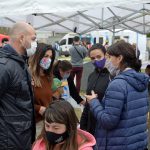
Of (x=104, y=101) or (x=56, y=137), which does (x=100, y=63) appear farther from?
(x=56, y=137)

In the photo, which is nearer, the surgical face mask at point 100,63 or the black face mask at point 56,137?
the black face mask at point 56,137

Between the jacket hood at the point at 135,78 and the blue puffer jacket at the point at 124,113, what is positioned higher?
the jacket hood at the point at 135,78

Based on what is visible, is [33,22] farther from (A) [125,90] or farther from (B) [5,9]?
(A) [125,90]

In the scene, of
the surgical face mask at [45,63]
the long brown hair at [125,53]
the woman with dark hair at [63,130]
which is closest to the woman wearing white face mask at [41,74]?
the surgical face mask at [45,63]

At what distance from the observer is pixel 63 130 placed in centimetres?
238

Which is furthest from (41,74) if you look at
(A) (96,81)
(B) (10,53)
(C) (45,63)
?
(B) (10,53)

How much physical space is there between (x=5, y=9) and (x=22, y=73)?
1.44 metres

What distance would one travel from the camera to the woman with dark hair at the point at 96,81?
154 inches

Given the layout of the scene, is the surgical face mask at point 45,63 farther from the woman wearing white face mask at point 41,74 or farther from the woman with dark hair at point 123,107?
the woman with dark hair at point 123,107

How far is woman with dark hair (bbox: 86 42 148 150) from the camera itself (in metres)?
3.08

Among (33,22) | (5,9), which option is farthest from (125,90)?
(33,22)

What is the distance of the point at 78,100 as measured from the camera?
538cm

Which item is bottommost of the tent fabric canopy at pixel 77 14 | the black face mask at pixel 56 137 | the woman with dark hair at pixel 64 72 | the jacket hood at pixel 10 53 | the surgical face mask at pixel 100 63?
the black face mask at pixel 56 137

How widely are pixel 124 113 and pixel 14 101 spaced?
3.05 feet
